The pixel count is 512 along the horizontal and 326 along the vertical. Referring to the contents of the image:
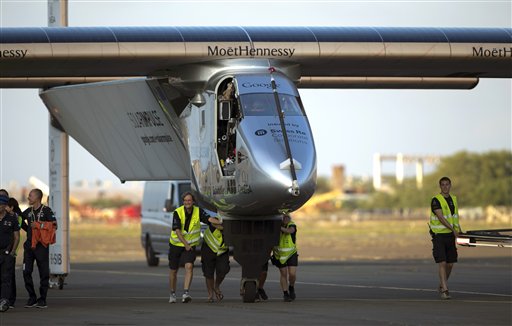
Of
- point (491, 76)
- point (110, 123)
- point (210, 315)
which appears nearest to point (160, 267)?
point (110, 123)

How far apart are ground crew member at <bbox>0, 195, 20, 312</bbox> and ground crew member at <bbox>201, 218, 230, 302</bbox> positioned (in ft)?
11.3

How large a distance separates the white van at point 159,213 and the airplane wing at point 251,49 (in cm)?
1059

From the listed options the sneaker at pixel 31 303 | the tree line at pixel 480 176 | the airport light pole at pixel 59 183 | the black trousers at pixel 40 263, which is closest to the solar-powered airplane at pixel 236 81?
the airport light pole at pixel 59 183

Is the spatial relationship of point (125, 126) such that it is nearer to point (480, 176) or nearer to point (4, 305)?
point (4, 305)

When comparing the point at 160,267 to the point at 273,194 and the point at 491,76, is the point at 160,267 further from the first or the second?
the point at 273,194

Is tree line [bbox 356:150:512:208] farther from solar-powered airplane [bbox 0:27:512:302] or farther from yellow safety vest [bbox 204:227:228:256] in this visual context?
yellow safety vest [bbox 204:227:228:256]

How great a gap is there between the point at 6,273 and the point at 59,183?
740 centimetres

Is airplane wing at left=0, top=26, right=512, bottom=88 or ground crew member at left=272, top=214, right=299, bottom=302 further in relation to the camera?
airplane wing at left=0, top=26, right=512, bottom=88

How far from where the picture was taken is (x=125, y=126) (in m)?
26.6

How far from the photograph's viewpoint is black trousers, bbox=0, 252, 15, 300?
19.6 m

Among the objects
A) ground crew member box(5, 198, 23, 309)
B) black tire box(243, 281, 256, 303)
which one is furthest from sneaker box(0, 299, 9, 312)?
black tire box(243, 281, 256, 303)

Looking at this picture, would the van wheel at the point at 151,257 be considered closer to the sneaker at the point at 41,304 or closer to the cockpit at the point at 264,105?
the sneaker at the point at 41,304

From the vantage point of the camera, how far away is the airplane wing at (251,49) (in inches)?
867

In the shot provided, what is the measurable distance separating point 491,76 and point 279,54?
6694 mm
